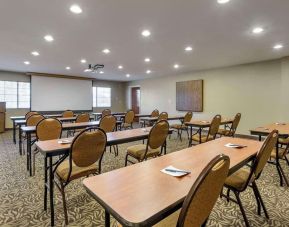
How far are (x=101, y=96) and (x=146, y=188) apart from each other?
11.1 metres

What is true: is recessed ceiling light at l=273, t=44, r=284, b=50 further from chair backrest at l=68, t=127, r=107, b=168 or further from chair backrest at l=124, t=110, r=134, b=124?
chair backrest at l=68, t=127, r=107, b=168

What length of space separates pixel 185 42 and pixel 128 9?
6.46 ft

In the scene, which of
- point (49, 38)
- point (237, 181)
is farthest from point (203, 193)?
point (49, 38)

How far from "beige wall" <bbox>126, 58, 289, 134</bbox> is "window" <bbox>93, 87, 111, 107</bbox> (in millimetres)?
4951

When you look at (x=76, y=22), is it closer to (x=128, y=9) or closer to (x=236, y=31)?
(x=128, y=9)

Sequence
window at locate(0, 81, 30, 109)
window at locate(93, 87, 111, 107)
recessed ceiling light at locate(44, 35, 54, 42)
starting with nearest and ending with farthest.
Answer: recessed ceiling light at locate(44, 35, 54, 42) < window at locate(0, 81, 30, 109) < window at locate(93, 87, 111, 107)

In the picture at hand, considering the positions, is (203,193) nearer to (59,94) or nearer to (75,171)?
(75,171)

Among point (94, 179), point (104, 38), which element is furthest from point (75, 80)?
point (94, 179)

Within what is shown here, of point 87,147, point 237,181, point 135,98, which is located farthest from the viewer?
point 135,98

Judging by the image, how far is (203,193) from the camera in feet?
3.03

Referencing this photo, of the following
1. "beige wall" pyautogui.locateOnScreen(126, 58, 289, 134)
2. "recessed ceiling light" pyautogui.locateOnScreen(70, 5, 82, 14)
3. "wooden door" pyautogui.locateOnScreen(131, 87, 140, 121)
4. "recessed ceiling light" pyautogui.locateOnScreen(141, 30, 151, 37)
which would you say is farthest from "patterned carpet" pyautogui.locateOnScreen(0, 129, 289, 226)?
"wooden door" pyautogui.locateOnScreen(131, 87, 140, 121)

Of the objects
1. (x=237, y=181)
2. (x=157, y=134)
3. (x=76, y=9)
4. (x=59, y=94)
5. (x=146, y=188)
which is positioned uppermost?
(x=76, y=9)

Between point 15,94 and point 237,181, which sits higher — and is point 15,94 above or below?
above

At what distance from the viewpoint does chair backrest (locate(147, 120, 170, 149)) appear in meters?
2.74
